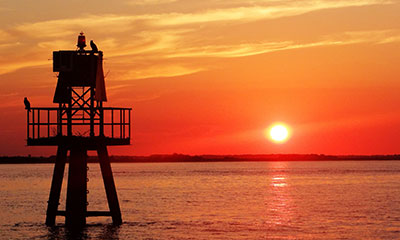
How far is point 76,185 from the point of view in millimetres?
39812

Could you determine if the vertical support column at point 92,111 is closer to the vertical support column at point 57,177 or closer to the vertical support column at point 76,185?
the vertical support column at point 76,185

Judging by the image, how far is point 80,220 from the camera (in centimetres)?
4075

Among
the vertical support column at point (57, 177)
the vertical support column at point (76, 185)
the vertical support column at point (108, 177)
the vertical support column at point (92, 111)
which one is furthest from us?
the vertical support column at point (108, 177)

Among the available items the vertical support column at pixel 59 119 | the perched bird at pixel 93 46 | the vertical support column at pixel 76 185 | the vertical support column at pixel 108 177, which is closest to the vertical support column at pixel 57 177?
the vertical support column at pixel 76 185

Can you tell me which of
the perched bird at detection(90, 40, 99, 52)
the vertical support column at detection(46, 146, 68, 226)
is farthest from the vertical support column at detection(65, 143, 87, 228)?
the perched bird at detection(90, 40, 99, 52)

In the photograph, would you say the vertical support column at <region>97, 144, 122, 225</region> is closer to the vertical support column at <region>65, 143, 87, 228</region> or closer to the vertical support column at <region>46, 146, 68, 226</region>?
the vertical support column at <region>65, 143, 87, 228</region>

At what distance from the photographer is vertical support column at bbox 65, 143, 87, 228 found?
39812 millimetres

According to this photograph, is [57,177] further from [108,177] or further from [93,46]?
[93,46]

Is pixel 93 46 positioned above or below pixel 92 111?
above

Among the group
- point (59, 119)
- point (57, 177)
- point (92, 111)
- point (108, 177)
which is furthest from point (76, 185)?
point (92, 111)

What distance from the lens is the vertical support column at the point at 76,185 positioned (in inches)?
1567

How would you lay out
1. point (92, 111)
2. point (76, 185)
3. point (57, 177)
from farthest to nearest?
point (57, 177) → point (92, 111) → point (76, 185)

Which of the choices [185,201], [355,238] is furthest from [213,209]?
[355,238]

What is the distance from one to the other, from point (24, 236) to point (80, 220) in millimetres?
3900
